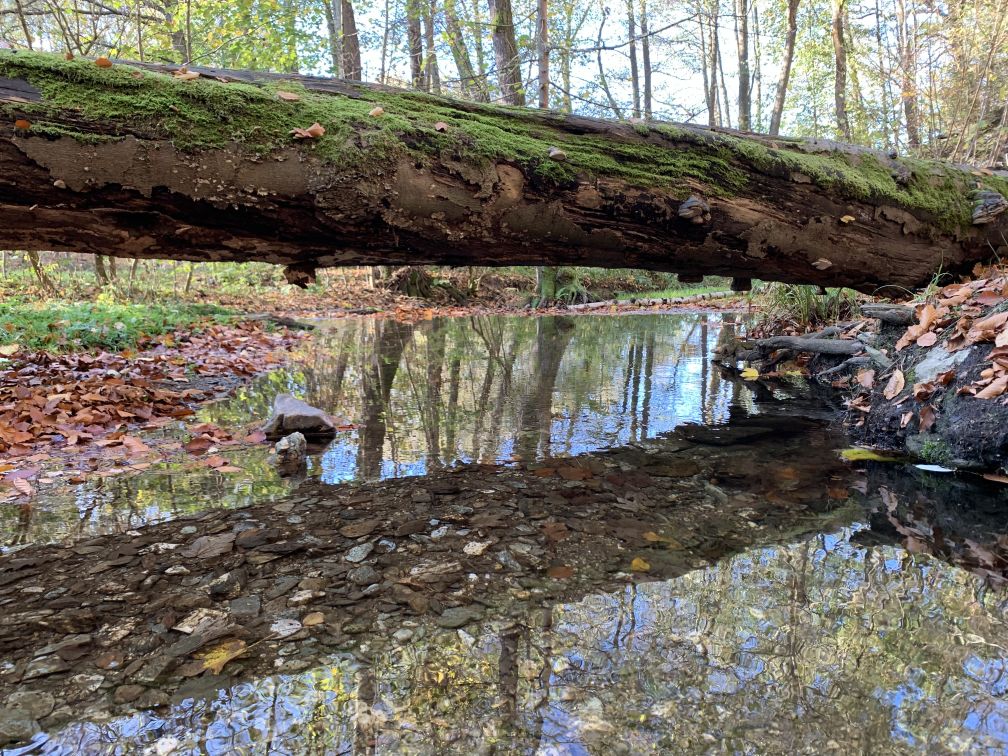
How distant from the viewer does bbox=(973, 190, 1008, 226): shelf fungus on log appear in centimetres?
431

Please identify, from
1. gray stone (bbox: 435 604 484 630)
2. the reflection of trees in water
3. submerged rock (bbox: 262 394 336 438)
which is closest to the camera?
→ the reflection of trees in water

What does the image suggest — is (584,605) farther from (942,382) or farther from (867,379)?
(867,379)

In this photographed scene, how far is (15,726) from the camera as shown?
1211 mm

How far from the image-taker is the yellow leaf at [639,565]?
183 cm

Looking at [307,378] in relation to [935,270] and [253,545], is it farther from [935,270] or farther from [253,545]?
[935,270]

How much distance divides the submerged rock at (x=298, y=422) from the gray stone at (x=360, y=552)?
139 centimetres

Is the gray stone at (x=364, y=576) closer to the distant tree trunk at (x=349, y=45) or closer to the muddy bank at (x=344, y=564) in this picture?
the muddy bank at (x=344, y=564)

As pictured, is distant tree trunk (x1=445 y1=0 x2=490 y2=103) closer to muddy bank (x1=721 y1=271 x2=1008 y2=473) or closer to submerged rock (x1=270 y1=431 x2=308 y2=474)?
Result: muddy bank (x1=721 y1=271 x2=1008 y2=473)

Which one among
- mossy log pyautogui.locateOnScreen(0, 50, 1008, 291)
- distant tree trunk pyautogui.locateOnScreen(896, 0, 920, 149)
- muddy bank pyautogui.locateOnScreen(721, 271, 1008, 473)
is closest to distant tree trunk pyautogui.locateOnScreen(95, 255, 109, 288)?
mossy log pyautogui.locateOnScreen(0, 50, 1008, 291)

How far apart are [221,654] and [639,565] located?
1.21 meters

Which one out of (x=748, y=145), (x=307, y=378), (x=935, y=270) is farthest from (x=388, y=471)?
(x=935, y=270)

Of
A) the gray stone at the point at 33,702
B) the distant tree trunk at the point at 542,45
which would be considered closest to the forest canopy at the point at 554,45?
the distant tree trunk at the point at 542,45

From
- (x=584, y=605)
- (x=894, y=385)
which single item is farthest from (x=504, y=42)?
(x=584, y=605)

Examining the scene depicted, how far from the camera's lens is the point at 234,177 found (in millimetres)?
2840
